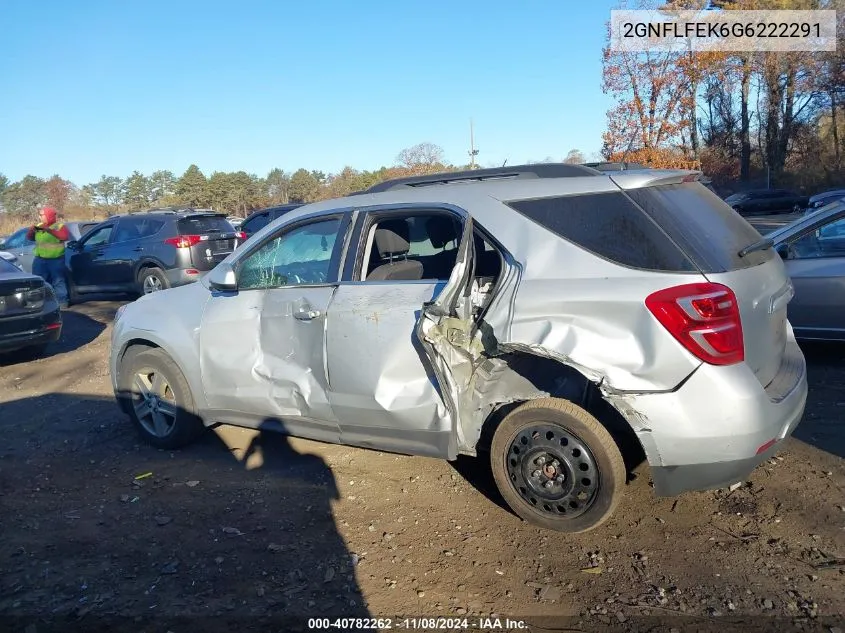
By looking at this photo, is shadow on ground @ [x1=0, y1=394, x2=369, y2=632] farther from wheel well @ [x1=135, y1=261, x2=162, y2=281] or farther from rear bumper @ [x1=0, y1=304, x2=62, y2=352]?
wheel well @ [x1=135, y1=261, x2=162, y2=281]

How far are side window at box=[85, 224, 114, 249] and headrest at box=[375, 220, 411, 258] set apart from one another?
32.7 ft

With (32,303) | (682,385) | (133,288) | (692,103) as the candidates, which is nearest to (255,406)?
(682,385)

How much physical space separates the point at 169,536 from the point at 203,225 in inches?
362

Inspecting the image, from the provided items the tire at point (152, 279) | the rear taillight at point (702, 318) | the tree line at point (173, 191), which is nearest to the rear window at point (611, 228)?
the rear taillight at point (702, 318)

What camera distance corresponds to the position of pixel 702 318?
9.61 feet

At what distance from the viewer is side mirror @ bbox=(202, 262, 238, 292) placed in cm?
434

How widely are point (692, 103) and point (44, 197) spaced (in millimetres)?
54219

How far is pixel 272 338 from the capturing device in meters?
4.20

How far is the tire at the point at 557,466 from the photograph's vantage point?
324 centimetres

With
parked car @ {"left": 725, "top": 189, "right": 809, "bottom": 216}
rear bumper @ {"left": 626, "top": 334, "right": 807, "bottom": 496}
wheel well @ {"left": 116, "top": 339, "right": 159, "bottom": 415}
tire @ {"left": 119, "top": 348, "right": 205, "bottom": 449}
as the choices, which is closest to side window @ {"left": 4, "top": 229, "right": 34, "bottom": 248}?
wheel well @ {"left": 116, "top": 339, "right": 159, "bottom": 415}

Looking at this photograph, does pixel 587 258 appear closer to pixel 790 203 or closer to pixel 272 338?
pixel 272 338

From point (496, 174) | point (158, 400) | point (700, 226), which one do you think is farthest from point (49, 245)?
point (700, 226)

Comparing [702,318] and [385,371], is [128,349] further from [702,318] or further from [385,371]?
[702,318]

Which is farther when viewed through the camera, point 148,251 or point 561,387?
point 148,251
